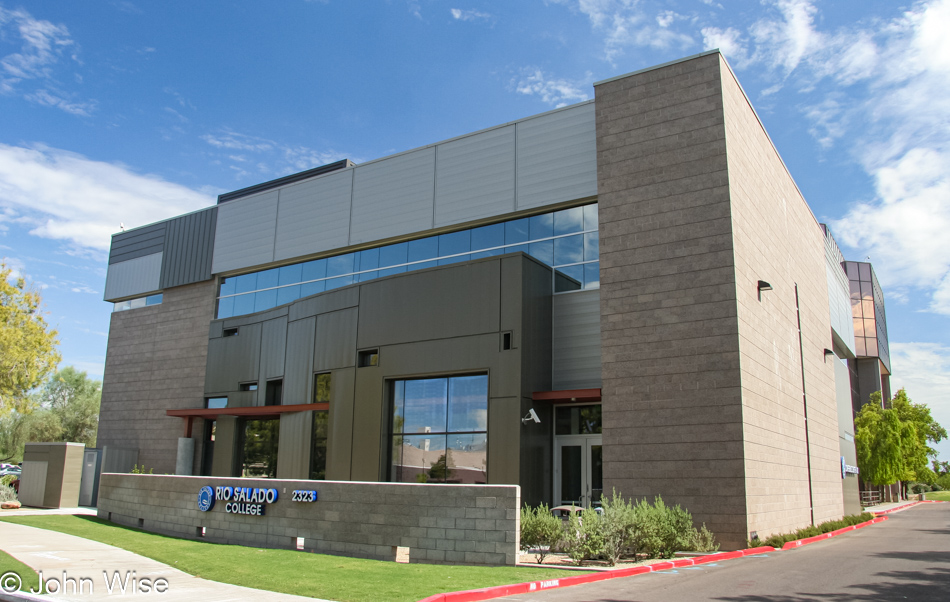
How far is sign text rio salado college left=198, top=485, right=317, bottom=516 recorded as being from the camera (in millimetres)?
19172

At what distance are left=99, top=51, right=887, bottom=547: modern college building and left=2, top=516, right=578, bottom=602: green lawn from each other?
7.55 meters

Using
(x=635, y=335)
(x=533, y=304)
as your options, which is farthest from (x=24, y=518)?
(x=635, y=335)

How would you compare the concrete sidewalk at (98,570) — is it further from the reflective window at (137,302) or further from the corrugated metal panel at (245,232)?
the reflective window at (137,302)

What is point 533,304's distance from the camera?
78.0 ft

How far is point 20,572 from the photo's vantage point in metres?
12.4

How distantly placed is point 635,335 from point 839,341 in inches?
1223

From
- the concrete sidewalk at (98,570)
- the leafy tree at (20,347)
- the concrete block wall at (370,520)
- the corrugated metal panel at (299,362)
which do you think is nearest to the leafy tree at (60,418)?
the leafy tree at (20,347)

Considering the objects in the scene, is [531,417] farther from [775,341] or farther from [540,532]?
[775,341]

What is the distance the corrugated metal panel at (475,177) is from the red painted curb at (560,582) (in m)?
14.6

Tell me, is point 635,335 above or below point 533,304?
below

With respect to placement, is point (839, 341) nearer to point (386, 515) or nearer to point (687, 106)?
point (687, 106)

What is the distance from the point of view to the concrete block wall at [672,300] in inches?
750

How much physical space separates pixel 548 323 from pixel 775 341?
784cm

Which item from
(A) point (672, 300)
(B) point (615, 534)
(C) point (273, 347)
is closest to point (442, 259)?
(C) point (273, 347)
